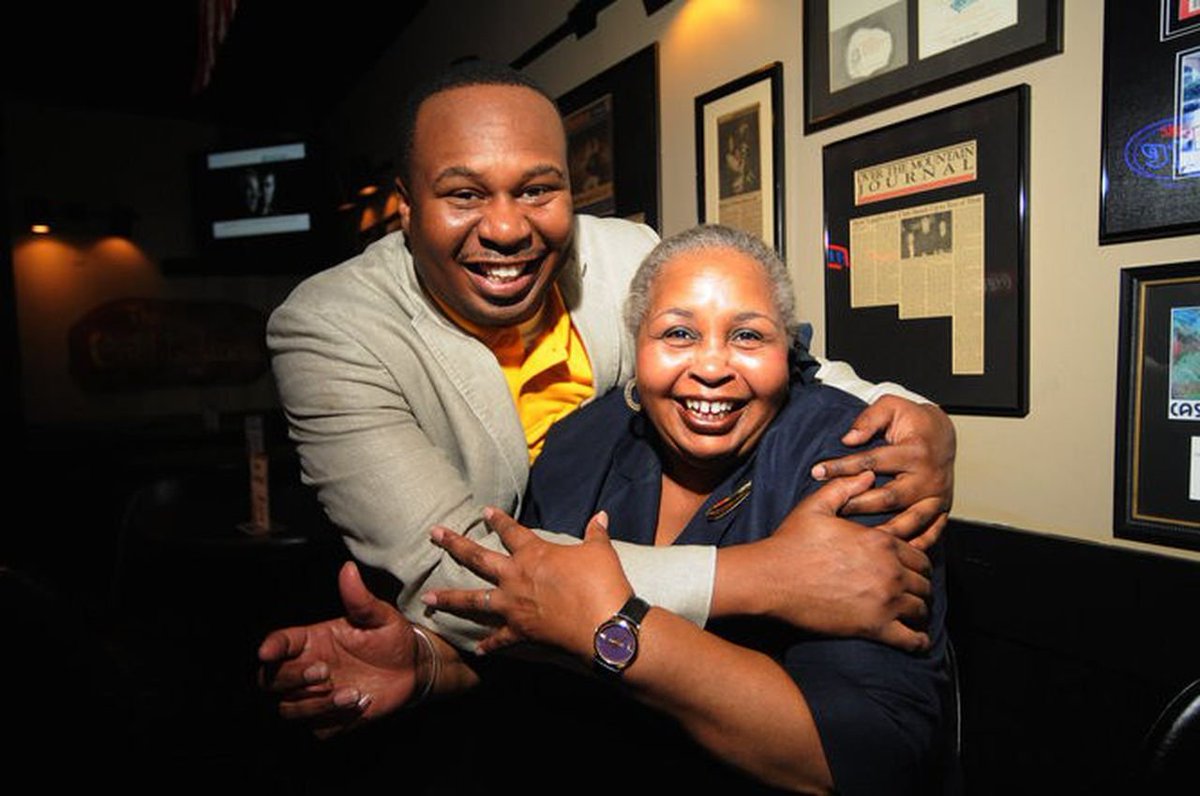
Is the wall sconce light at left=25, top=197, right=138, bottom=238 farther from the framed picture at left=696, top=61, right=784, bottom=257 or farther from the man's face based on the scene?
the man's face

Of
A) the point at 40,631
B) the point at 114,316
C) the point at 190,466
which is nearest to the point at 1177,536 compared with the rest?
the point at 40,631

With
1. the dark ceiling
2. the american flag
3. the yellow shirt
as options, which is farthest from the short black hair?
the dark ceiling

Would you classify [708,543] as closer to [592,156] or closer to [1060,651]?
[1060,651]

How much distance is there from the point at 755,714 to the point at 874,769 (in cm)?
18

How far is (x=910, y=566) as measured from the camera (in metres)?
1.17

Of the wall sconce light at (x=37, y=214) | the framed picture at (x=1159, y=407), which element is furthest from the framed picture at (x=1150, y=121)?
the wall sconce light at (x=37, y=214)

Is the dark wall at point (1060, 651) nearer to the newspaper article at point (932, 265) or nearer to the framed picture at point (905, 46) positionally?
the newspaper article at point (932, 265)

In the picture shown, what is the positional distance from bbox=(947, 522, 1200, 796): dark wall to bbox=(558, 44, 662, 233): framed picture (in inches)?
64.9

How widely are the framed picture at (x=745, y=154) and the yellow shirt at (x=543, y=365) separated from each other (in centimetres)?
82

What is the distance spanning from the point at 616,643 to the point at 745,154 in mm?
1792

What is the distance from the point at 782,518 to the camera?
1.32 metres

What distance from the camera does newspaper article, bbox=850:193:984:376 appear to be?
1.80 m

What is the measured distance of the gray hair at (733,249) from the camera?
4.63 feet

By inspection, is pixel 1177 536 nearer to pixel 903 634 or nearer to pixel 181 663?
pixel 903 634
